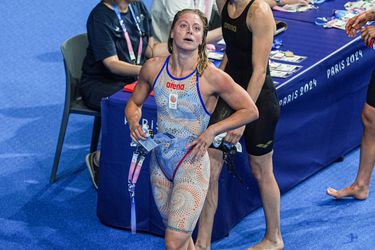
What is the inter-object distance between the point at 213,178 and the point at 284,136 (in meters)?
0.94

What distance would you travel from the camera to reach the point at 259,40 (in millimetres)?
4461

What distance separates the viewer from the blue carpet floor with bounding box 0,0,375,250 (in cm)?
529

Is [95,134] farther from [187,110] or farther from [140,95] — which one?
[187,110]

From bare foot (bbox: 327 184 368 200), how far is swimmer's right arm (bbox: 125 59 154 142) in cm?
194

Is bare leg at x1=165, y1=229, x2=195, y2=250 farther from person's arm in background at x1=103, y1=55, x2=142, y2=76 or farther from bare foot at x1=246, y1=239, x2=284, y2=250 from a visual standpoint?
person's arm in background at x1=103, y1=55, x2=142, y2=76

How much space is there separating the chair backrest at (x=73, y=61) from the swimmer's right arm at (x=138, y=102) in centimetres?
146

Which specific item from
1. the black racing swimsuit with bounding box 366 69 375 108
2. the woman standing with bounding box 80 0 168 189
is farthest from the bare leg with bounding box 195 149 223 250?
the black racing swimsuit with bounding box 366 69 375 108

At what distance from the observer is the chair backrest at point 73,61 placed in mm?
5742

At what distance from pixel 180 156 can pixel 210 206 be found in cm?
77

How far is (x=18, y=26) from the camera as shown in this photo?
922cm

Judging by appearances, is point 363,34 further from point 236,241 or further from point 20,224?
point 20,224

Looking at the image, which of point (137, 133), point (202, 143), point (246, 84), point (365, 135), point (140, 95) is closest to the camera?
point (202, 143)

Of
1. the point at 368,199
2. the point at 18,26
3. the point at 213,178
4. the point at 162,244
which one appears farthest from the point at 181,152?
the point at 18,26

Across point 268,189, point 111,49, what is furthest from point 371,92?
point 111,49
